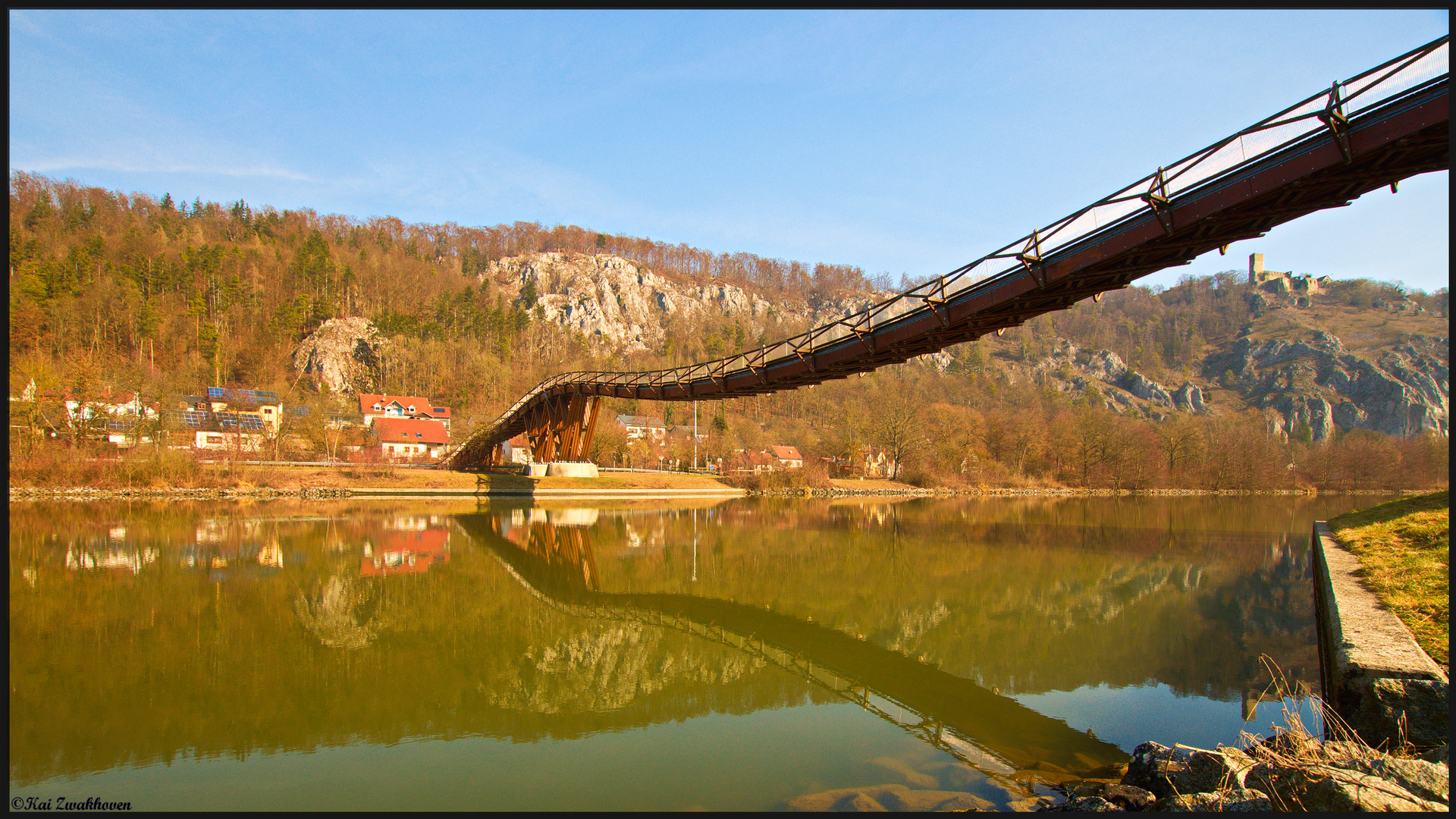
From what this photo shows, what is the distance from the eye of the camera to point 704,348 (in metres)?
126

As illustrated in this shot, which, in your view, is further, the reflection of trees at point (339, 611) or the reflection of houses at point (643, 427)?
the reflection of houses at point (643, 427)

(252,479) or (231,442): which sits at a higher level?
(231,442)

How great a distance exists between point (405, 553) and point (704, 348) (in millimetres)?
105235

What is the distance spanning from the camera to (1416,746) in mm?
5910

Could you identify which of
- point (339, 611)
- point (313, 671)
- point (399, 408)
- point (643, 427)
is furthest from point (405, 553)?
point (399, 408)

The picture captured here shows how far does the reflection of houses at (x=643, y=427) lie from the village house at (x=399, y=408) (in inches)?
964

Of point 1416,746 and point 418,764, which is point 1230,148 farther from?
point 418,764

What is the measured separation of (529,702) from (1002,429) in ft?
261

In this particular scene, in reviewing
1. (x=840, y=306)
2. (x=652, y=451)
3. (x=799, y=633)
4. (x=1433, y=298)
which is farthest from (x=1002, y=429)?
(x=1433, y=298)

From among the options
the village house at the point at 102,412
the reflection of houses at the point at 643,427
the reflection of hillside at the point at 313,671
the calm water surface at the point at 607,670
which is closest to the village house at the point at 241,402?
the village house at the point at 102,412

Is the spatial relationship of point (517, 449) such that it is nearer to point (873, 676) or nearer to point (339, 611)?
point (339, 611)

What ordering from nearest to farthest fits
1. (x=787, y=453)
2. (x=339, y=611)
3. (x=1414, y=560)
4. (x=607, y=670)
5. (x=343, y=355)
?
(x=607, y=670) → (x=1414, y=560) → (x=339, y=611) → (x=787, y=453) → (x=343, y=355)

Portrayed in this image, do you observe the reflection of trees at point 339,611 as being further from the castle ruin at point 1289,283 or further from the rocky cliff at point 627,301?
the castle ruin at point 1289,283

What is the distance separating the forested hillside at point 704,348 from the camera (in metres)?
74.1
